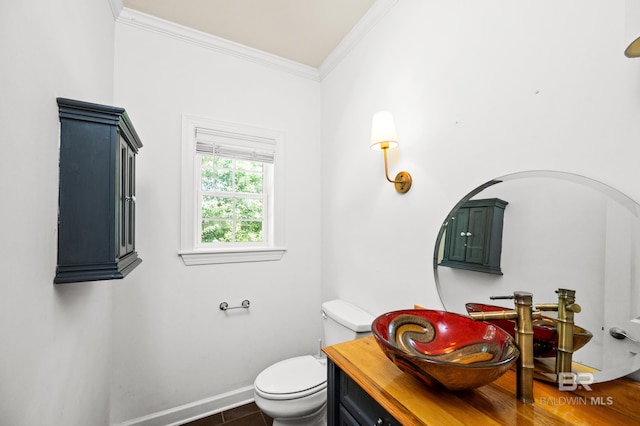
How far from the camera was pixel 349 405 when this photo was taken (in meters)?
0.96

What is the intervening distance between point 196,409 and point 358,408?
1.53 meters

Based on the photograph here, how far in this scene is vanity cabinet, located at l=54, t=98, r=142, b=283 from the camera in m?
0.96

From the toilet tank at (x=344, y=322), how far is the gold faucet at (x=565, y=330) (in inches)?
34.6

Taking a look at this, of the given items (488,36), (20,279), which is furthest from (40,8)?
(488,36)

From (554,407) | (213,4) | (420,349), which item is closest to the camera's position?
(554,407)

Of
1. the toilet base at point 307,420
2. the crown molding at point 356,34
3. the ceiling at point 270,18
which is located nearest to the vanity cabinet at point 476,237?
the toilet base at point 307,420

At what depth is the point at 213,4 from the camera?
167 centimetres

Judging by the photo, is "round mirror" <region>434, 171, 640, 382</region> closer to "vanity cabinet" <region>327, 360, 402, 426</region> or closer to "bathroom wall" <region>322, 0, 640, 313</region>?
"bathroom wall" <region>322, 0, 640, 313</region>

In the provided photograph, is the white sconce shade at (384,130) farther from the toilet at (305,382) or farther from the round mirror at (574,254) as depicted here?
the toilet at (305,382)

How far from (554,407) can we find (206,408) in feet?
6.65

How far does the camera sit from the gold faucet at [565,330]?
805 millimetres

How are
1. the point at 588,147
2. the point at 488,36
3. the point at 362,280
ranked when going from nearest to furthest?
the point at 588,147
the point at 488,36
the point at 362,280

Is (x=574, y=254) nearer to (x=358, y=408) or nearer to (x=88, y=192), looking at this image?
(x=358, y=408)

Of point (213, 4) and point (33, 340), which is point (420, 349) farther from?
point (213, 4)
